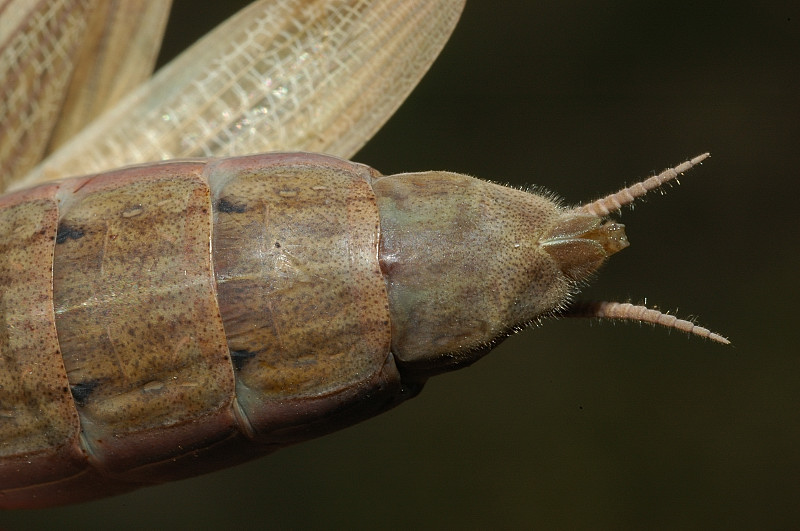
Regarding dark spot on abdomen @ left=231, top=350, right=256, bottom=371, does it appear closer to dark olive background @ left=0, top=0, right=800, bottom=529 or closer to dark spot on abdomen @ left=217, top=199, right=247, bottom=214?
dark spot on abdomen @ left=217, top=199, right=247, bottom=214

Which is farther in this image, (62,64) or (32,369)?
(62,64)

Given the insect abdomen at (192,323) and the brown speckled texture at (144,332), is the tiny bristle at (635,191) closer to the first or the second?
the insect abdomen at (192,323)

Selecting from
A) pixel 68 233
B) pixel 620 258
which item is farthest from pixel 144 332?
pixel 620 258

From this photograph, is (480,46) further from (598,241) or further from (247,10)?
(598,241)

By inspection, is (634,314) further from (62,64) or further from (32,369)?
(62,64)

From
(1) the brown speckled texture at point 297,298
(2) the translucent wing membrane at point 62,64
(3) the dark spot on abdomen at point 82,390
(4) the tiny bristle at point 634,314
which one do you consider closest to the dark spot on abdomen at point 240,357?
(1) the brown speckled texture at point 297,298

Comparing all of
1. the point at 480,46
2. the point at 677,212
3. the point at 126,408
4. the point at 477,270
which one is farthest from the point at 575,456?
the point at 126,408

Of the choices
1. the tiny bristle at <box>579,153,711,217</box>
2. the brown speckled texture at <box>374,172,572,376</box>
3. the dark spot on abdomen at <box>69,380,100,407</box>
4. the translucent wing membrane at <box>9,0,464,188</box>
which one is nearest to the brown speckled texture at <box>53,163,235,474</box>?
the dark spot on abdomen at <box>69,380,100,407</box>
